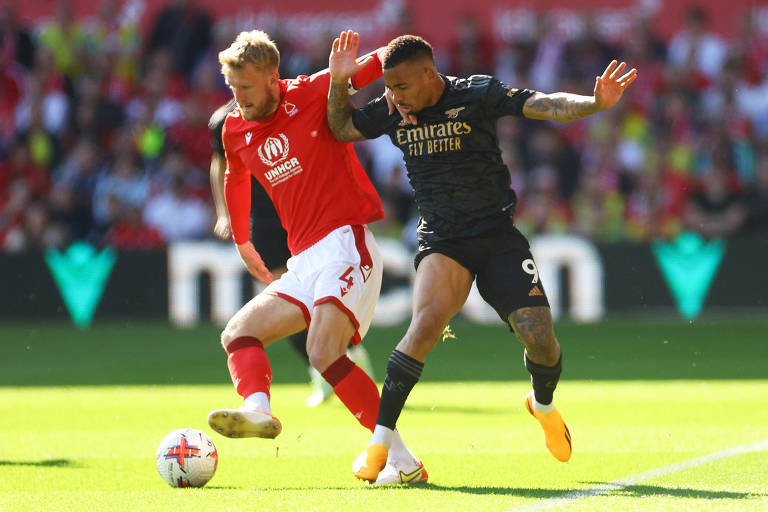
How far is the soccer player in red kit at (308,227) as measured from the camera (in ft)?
20.2

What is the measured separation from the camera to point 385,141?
17.7m

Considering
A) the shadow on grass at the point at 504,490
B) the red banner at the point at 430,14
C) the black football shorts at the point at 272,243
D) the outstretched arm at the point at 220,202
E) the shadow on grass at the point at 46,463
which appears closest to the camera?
the shadow on grass at the point at 504,490

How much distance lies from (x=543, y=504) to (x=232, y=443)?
2.92 meters

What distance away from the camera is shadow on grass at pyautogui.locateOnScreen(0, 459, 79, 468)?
689 cm

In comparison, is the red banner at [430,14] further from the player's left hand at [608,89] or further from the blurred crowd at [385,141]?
the player's left hand at [608,89]

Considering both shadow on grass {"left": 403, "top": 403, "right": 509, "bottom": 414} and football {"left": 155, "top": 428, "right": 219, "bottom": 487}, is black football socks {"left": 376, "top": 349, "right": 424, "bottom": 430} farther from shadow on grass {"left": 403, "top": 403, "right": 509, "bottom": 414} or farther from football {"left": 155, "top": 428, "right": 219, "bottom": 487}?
shadow on grass {"left": 403, "top": 403, "right": 509, "bottom": 414}

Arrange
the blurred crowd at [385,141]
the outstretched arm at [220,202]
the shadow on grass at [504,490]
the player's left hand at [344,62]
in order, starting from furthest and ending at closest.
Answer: the blurred crowd at [385,141], the outstretched arm at [220,202], the player's left hand at [344,62], the shadow on grass at [504,490]

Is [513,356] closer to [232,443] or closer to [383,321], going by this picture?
[383,321]

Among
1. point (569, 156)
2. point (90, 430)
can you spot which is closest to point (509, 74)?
point (569, 156)

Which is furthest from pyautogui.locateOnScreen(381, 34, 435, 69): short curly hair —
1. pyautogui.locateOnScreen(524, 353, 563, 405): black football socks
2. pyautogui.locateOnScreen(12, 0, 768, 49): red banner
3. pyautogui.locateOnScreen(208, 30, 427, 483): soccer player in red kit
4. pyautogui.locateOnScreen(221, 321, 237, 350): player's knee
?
pyautogui.locateOnScreen(12, 0, 768, 49): red banner

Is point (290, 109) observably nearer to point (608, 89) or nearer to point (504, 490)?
point (608, 89)

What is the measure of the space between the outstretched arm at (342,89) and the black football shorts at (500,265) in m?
0.72

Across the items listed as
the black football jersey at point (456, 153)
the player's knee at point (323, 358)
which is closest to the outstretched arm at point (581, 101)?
the black football jersey at point (456, 153)

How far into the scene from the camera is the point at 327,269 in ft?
20.7
